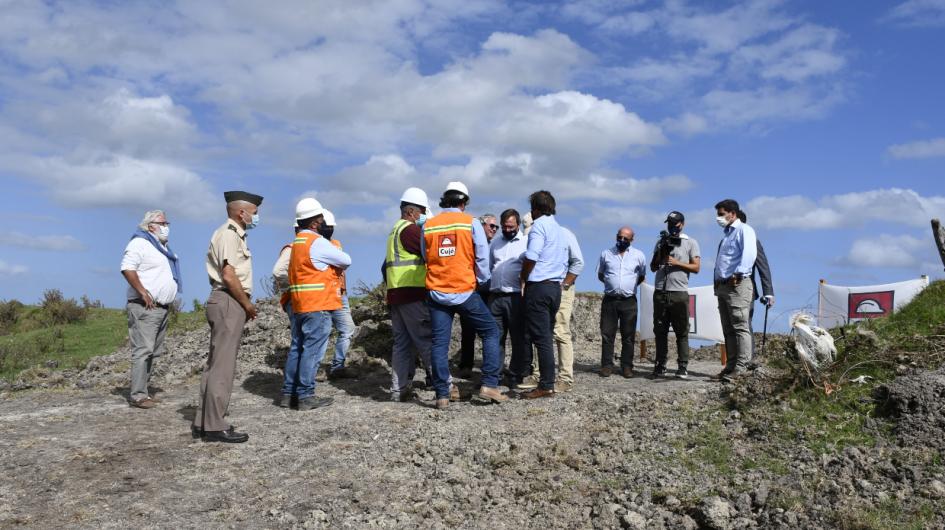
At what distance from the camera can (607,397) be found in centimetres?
754

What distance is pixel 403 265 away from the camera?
7.61 metres

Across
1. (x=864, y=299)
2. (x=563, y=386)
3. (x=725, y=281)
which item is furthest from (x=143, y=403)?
(x=864, y=299)

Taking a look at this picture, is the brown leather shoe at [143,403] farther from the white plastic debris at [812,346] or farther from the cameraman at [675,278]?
the white plastic debris at [812,346]

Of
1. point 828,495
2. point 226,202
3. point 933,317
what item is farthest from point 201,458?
point 933,317

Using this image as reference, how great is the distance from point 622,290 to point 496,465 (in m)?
4.06

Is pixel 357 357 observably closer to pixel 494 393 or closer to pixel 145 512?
pixel 494 393

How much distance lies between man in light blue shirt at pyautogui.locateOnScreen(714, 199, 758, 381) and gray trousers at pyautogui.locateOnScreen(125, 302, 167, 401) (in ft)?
19.8

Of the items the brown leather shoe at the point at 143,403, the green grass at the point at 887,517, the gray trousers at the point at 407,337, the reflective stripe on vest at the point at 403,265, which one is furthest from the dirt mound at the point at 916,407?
the brown leather shoe at the point at 143,403

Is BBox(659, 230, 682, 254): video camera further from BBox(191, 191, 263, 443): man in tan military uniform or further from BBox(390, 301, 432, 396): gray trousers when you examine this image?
BBox(191, 191, 263, 443): man in tan military uniform

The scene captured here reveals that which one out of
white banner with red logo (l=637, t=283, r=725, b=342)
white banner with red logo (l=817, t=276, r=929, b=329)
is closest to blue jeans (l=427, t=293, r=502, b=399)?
white banner with red logo (l=637, t=283, r=725, b=342)

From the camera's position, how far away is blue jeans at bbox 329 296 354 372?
28.8ft

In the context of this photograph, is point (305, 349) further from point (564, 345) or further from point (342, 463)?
point (564, 345)

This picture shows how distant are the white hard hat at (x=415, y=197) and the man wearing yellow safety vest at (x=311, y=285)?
865 millimetres

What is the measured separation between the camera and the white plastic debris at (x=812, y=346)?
6.90 meters
